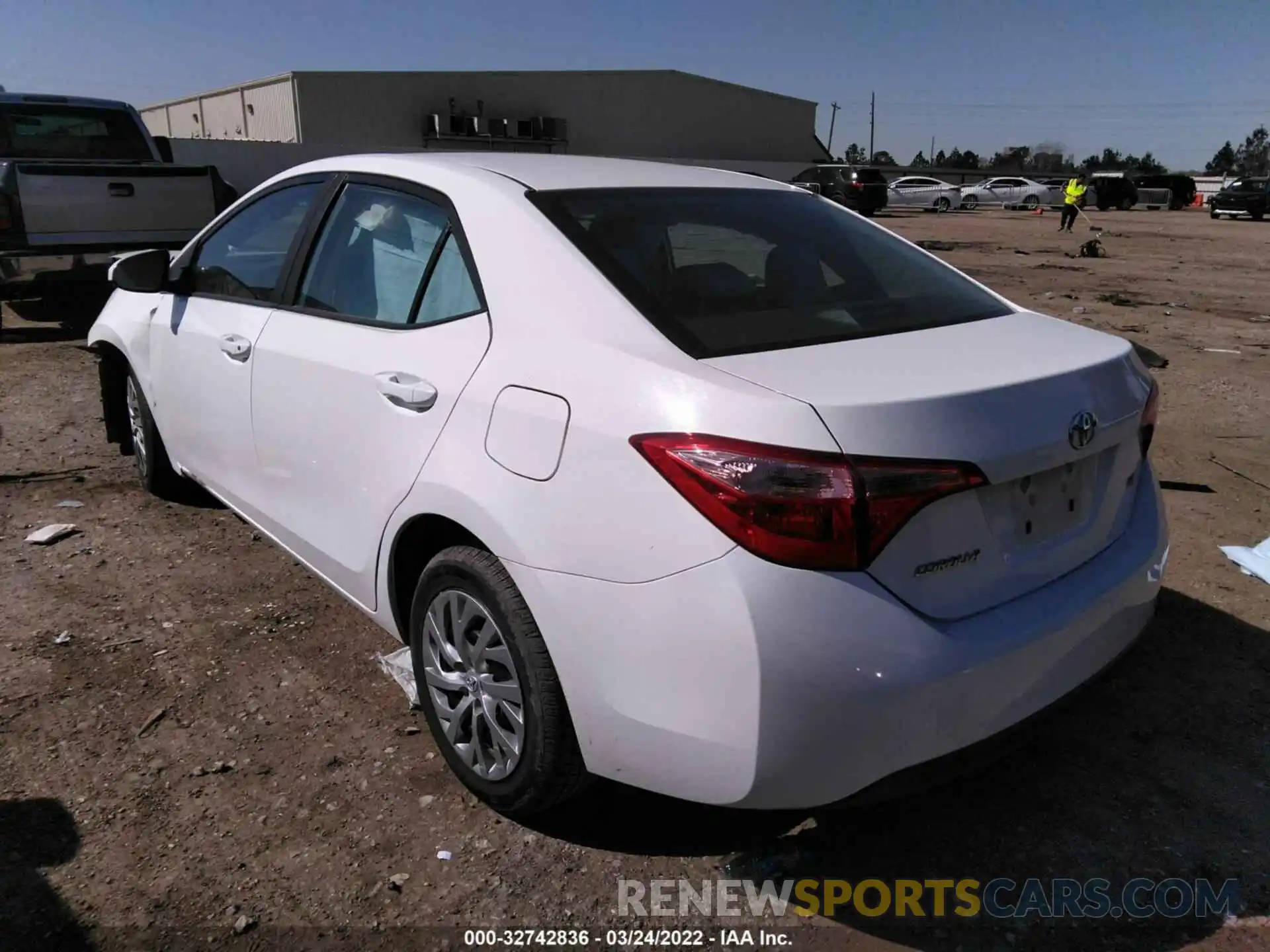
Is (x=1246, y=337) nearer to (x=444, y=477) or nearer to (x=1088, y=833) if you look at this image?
(x=1088, y=833)

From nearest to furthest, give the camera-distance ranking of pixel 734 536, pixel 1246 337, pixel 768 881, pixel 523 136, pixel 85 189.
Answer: pixel 734 536, pixel 768 881, pixel 85 189, pixel 1246 337, pixel 523 136

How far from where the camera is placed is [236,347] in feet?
11.3

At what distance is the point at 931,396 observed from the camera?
6.57 feet

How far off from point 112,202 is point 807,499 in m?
8.50

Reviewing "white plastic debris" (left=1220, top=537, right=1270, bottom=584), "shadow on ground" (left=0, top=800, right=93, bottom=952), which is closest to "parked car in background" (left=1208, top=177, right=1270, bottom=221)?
"white plastic debris" (left=1220, top=537, right=1270, bottom=584)

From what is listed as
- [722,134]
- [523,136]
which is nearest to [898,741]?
[523,136]

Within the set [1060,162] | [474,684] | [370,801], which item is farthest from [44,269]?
[1060,162]

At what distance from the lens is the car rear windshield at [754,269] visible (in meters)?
2.39

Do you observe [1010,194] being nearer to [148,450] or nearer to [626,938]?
[148,450]

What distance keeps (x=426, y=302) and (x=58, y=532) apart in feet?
9.17

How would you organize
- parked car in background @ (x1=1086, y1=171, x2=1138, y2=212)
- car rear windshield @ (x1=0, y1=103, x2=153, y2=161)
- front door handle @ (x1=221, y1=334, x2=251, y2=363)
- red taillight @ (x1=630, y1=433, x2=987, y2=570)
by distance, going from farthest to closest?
parked car in background @ (x1=1086, y1=171, x2=1138, y2=212) → car rear windshield @ (x1=0, y1=103, x2=153, y2=161) → front door handle @ (x1=221, y1=334, x2=251, y2=363) → red taillight @ (x1=630, y1=433, x2=987, y2=570)

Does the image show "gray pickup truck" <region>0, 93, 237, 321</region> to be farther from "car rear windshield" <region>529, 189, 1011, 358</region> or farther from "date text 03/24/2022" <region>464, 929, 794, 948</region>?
"date text 03/24/2022" <region>464, 929, 794, 948</region>

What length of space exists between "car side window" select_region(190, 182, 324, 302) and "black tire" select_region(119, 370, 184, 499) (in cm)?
87

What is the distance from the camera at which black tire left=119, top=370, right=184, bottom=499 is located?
4.54 metres
